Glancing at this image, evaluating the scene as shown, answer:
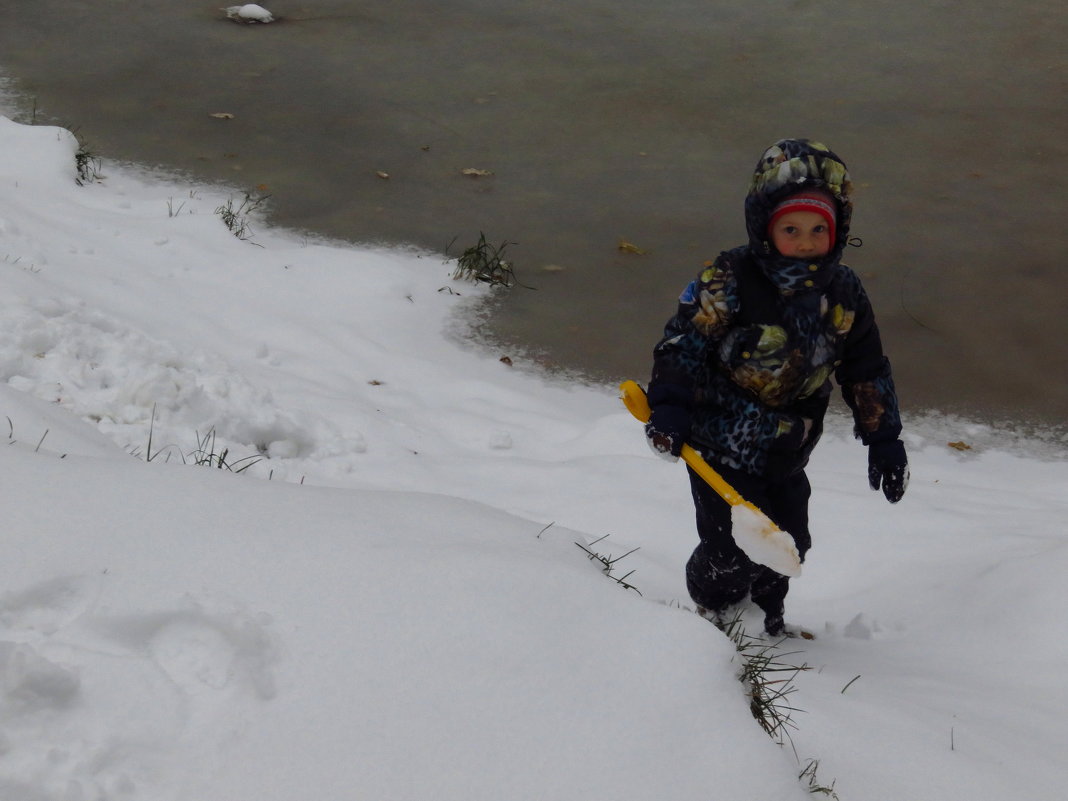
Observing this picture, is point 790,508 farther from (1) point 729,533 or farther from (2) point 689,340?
(2) point 689,340

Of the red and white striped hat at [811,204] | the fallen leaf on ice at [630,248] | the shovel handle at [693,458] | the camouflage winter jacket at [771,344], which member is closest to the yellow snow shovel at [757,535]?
the shovel handle at [693,458]

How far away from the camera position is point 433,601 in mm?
1643

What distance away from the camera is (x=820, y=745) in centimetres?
192

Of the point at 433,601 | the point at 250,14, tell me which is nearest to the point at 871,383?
the point at 433,601

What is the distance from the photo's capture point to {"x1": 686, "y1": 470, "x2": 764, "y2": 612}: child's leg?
266cm

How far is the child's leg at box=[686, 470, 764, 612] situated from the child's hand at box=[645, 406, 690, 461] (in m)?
0.29

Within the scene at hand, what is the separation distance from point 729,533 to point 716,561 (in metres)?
0.09

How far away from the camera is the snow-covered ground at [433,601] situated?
54.7 inches

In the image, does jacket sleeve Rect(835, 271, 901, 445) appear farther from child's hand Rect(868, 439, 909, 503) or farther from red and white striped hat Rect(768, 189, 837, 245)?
red and white striped hat Rect(768, 189, 837, 245)

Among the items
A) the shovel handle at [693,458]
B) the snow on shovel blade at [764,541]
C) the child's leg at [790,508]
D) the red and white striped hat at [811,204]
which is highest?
the red and white striped hat at [811,204]

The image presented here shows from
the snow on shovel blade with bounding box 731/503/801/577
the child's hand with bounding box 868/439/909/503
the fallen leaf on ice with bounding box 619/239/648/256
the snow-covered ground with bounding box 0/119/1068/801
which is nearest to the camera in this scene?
the snow-covered ground with bounding box 0/119/1068/801

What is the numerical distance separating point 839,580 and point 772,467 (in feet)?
2.53

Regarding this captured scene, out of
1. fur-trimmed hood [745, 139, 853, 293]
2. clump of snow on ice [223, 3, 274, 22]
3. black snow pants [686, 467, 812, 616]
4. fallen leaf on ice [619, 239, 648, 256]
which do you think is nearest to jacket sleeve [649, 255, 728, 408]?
fur-trimmed hood [745, 139, 853, 293]

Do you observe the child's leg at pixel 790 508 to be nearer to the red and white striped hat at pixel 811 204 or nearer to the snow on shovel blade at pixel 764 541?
the snow on shovel blade at pixel 764 541
